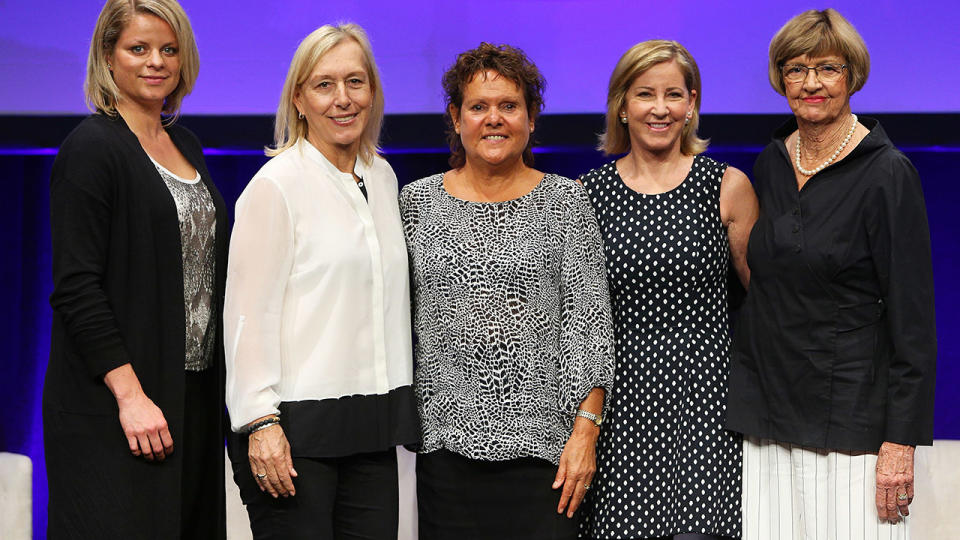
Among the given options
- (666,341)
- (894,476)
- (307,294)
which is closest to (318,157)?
(307,294)

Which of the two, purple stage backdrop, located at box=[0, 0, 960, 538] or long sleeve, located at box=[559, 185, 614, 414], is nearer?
long sleeve, located at box=[559, 185, 614, 414]

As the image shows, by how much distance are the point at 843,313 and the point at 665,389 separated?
46 centimetres

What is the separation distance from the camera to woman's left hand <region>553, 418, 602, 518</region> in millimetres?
2309

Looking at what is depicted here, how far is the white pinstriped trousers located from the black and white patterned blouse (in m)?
0.51

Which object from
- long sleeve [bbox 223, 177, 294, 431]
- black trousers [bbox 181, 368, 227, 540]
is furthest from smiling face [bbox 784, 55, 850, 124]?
black trousers [bbox 181, 368, 227, 540]

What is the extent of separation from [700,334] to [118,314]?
4.55 feet

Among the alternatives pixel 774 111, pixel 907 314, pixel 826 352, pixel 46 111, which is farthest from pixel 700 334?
pixel 46 111

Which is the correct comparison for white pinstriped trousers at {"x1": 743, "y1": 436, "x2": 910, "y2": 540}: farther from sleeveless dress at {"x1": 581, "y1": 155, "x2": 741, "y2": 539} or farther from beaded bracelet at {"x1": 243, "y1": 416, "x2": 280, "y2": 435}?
beaded bracelet at {"x1": 243, "y1": 416, "x2": 280, "y2": 435}

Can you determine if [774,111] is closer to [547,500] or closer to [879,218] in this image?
[879,218]

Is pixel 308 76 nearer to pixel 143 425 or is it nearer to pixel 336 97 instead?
pixel 336 97

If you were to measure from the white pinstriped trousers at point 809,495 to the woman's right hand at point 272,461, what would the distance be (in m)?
1.16

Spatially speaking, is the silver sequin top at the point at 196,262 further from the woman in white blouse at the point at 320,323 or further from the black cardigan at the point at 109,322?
the woman in white blouse at the point at 320,323

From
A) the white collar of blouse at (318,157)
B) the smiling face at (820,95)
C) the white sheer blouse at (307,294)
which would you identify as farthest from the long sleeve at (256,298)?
the smiling face at (820,95)

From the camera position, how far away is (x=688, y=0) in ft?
11.7
